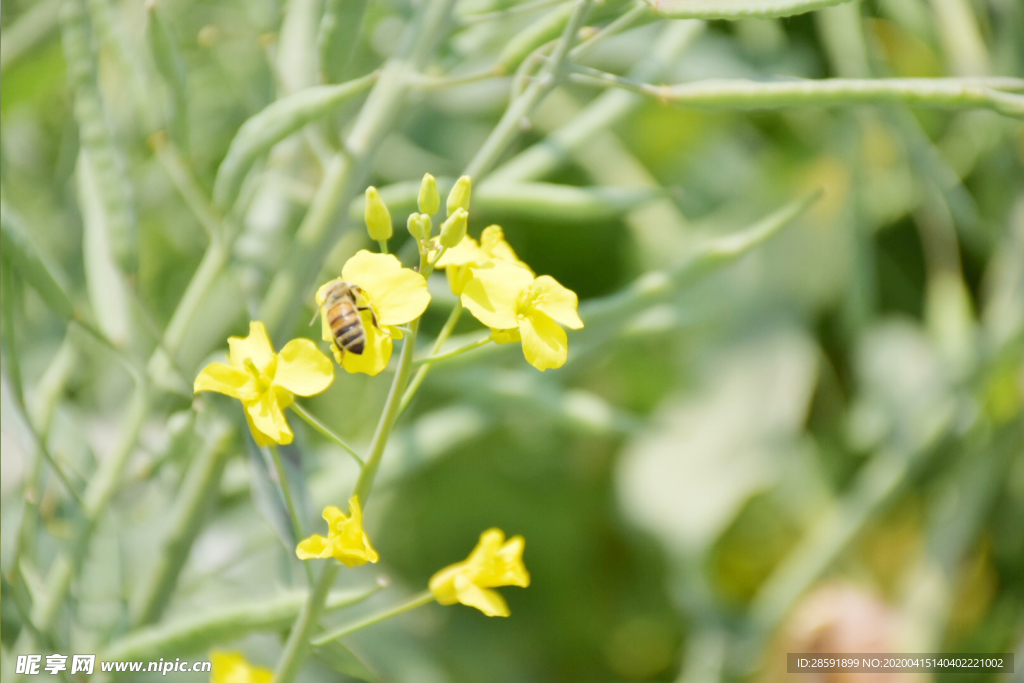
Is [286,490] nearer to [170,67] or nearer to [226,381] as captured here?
[226,381]

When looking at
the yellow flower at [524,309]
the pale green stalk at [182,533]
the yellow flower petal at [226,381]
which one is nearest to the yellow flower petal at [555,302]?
the yellow flower at [524,309]

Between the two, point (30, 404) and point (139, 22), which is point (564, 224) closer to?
point (139, 22)

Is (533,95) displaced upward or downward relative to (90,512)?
upward

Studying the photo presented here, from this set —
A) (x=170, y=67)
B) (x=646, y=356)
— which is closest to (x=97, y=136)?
(x=170, y=67)

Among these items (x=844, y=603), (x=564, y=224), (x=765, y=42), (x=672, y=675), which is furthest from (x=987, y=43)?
(x=672, y=675)

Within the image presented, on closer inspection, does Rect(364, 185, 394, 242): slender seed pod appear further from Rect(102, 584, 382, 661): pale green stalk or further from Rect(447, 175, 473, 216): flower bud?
Rect(102, 584, 382, 661): pale green stalk

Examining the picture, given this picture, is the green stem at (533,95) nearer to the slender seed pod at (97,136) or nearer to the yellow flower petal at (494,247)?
the yellow flower petal at (494,247)

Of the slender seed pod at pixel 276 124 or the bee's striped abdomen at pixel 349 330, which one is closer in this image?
the bee's striped abdomen at pixel 349 330

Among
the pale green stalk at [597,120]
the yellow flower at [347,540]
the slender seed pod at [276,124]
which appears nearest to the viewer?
the yellow flower at [347,540]
